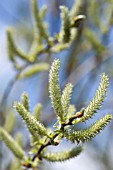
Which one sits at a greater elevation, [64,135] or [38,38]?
[38,38]

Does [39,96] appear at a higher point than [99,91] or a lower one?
higher

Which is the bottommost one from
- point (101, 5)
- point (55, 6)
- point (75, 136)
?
point (75, 136)

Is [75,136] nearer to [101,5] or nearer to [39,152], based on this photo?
[39,152]

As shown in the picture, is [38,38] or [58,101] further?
[38,38]

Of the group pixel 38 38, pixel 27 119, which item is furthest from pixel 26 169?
pixel 38 38

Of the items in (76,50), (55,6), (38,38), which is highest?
(55,6)

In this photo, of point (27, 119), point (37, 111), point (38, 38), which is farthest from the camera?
point (38, 38)

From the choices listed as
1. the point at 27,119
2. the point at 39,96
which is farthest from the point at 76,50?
the point at 27,119

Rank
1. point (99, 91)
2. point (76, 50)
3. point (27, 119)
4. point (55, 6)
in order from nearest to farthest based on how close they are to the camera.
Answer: point (99, 91)
point (27, 119)
point (76, 50)
point (55, 6)

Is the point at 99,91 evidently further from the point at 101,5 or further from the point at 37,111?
the point at 101,5
